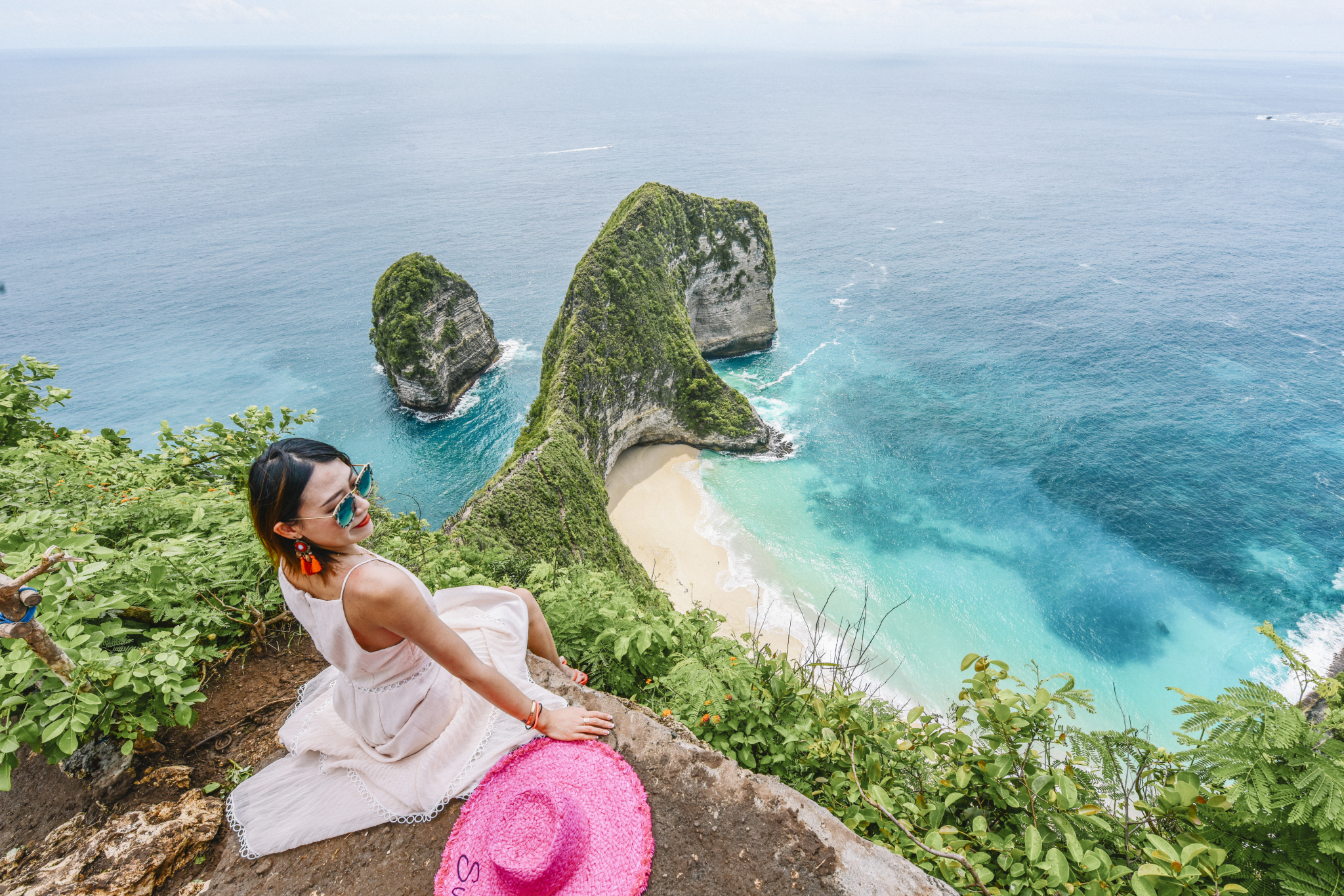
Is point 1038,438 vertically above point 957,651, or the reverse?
point 1038,438

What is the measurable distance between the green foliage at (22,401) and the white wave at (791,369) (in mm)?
43034

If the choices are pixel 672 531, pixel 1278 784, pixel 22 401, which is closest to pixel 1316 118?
pixel 672 531

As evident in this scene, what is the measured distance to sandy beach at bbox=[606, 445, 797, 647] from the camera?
29.3 meters

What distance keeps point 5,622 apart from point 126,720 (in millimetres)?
966

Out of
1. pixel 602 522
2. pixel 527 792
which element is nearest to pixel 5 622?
pixel 527 792

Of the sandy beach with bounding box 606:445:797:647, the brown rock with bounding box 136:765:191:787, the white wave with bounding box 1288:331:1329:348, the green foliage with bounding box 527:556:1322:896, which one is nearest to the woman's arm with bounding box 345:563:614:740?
the green foliage with bounding box 527:556:1322:896

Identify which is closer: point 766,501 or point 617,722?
point 617,722

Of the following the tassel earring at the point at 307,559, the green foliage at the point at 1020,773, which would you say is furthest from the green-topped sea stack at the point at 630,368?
the tassel earring at the point at 307,559

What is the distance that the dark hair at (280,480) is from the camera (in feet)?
11.7

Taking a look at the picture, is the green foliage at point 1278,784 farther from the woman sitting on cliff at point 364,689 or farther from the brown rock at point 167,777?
the brown rock at point 167,777

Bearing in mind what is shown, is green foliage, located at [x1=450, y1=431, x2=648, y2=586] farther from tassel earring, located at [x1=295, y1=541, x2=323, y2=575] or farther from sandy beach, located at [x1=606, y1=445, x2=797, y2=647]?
tassel earring, located at [x1=295, y1=541, x2=323, y2=575]

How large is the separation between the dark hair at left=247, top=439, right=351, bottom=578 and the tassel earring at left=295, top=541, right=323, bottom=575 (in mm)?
58

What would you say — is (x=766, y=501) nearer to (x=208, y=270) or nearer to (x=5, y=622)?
(x=5, y=622)

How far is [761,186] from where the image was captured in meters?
102
